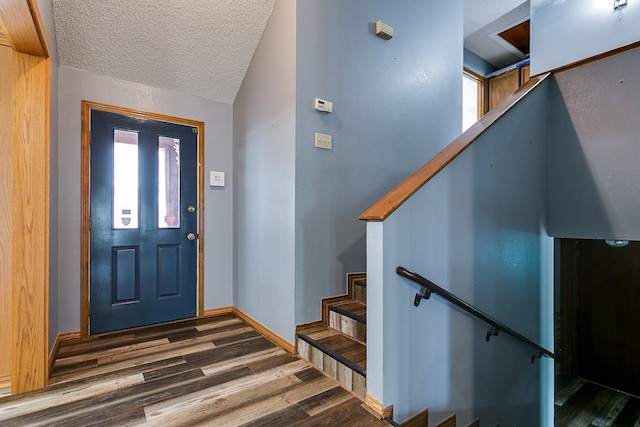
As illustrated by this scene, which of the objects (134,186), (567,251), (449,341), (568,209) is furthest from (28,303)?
(567,251)

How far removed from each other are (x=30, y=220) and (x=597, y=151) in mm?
3845

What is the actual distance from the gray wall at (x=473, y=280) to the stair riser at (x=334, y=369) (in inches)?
9.3

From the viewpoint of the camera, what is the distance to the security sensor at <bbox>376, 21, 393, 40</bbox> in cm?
276

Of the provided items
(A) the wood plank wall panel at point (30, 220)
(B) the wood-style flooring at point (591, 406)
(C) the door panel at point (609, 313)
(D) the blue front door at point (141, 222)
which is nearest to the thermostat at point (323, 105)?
(D) the blue front door at point (141, 222)

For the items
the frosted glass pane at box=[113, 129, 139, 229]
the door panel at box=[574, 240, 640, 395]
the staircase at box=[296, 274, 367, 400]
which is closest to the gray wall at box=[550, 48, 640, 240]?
the door panel at box=[574, 240, 640, 395]

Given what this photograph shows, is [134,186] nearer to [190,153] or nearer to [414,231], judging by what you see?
[190,153]

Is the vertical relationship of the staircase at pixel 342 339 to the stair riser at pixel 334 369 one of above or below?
above

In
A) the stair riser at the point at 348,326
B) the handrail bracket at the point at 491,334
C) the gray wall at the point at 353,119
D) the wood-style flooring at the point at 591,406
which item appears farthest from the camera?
the wood-style flooring at the point at 591,406

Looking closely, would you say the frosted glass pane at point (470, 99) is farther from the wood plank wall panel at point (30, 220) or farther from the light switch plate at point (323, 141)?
the wood plank wall panel at point (30, 220)

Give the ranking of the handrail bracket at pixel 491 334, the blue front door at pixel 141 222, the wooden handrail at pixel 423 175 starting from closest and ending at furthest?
the wooden handrail at pixel 423 175 → the handrail bracket at pixel 491 334 → the blue front door at pixel 141 222

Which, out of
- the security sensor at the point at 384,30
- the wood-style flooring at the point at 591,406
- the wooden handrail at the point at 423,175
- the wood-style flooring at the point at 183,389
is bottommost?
the wood-style flooring at the point at 591,406

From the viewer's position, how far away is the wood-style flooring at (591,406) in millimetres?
2914

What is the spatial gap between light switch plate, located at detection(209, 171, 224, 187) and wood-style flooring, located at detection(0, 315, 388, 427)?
151 cm

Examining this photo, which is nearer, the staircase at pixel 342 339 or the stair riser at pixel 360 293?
the staircase at pixel 342 339
